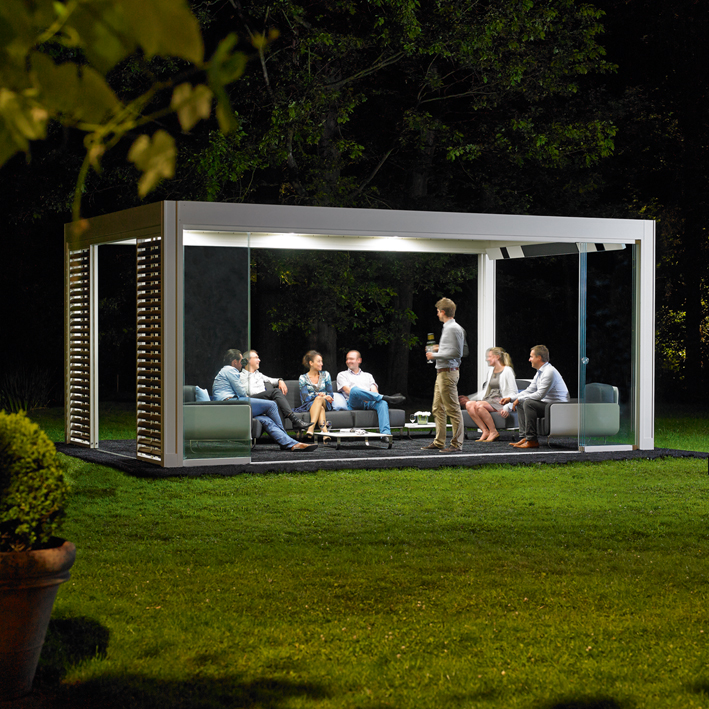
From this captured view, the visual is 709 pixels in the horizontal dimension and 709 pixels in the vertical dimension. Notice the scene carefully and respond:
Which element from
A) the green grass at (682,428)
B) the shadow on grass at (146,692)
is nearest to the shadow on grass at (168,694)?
the shadow on grass at (146,692)

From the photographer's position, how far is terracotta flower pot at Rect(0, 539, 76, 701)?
12.7 ft

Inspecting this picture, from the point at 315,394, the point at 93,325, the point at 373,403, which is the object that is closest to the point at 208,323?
the point at 93,325

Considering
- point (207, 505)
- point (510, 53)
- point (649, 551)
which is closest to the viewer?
point (649, 551)

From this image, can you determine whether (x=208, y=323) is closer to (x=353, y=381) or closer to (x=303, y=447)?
(x=303, y=447)

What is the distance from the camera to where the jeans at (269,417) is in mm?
11953

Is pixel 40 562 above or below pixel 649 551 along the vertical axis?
above

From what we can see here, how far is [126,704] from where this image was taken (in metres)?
3.98

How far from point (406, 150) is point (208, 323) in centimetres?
1199

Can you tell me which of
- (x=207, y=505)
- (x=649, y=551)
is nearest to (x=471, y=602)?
(x=649, y=551)

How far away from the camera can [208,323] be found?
1048 cm

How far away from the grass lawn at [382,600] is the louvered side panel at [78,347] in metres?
3.35

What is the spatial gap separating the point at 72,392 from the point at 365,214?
4139 millimetres

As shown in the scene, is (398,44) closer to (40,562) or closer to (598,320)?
(598,320)

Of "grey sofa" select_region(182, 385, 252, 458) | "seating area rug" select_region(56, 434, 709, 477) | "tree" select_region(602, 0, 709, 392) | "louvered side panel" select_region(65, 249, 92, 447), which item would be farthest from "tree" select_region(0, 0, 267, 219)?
"tree" select_region(602, 0, 709, 392)
